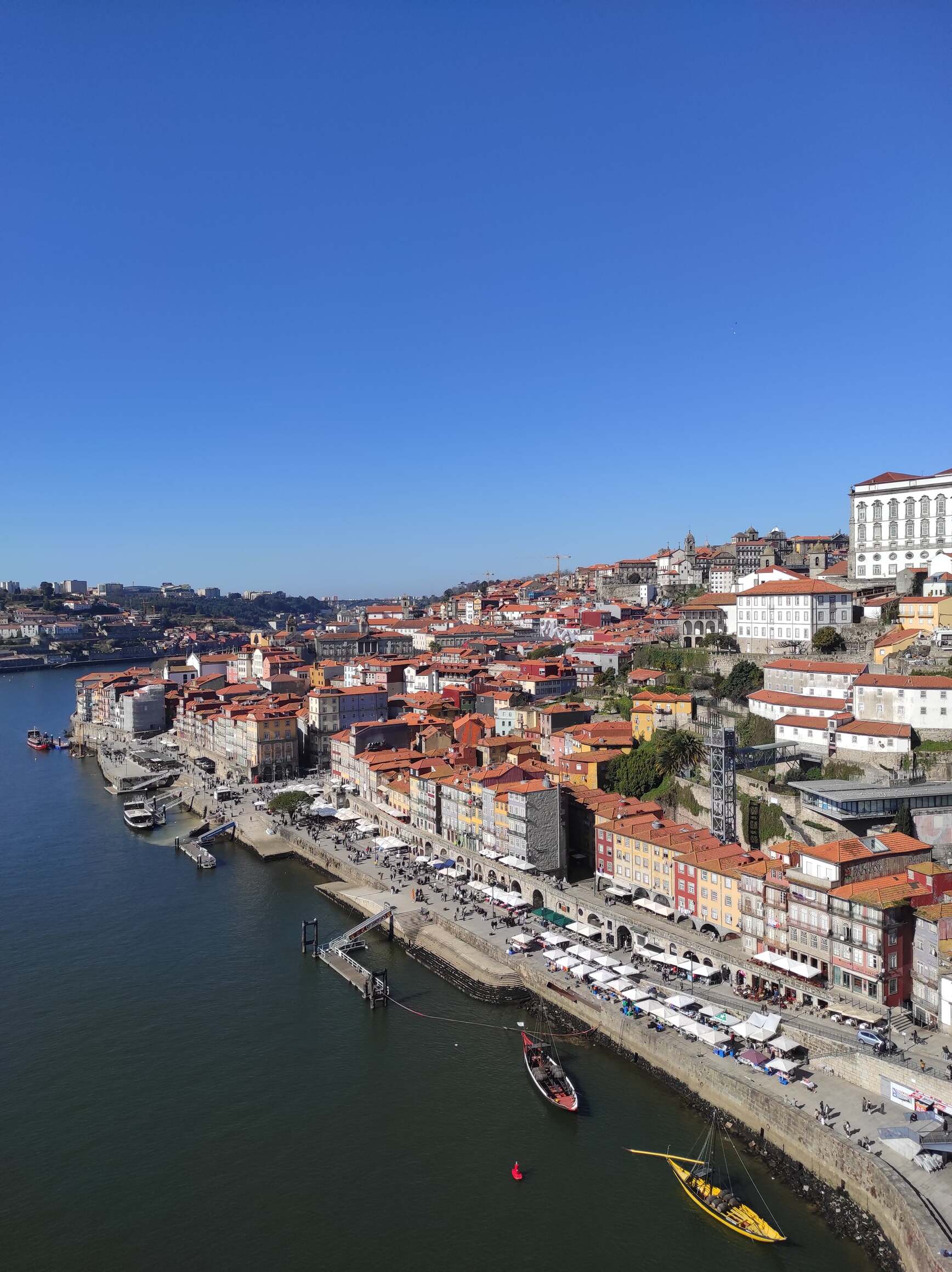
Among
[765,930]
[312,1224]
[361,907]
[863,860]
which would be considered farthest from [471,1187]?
[361,907]

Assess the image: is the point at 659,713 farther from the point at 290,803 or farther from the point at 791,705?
the point at 290,803

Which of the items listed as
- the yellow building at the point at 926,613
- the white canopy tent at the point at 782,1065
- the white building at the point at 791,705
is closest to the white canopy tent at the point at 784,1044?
the white canopy tent at the point at 782,1065

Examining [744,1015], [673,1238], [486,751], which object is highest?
[486,751]

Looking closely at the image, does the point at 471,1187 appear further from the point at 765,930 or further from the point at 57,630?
the point at 57,630

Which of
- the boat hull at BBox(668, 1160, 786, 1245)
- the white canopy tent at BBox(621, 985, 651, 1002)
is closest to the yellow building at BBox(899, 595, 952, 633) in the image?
the white canopy tent at BBox(621, 985, 651, 1002)


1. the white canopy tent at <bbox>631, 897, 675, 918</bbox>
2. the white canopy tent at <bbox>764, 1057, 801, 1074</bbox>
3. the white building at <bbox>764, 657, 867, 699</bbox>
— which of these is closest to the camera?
the white canopy tent at <bbox>764, 1057, 801, 1074</bbox>

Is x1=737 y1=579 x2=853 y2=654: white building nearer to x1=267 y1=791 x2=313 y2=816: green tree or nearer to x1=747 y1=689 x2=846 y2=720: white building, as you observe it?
x1=747 y1=689 x2=846 y2=720: white building
